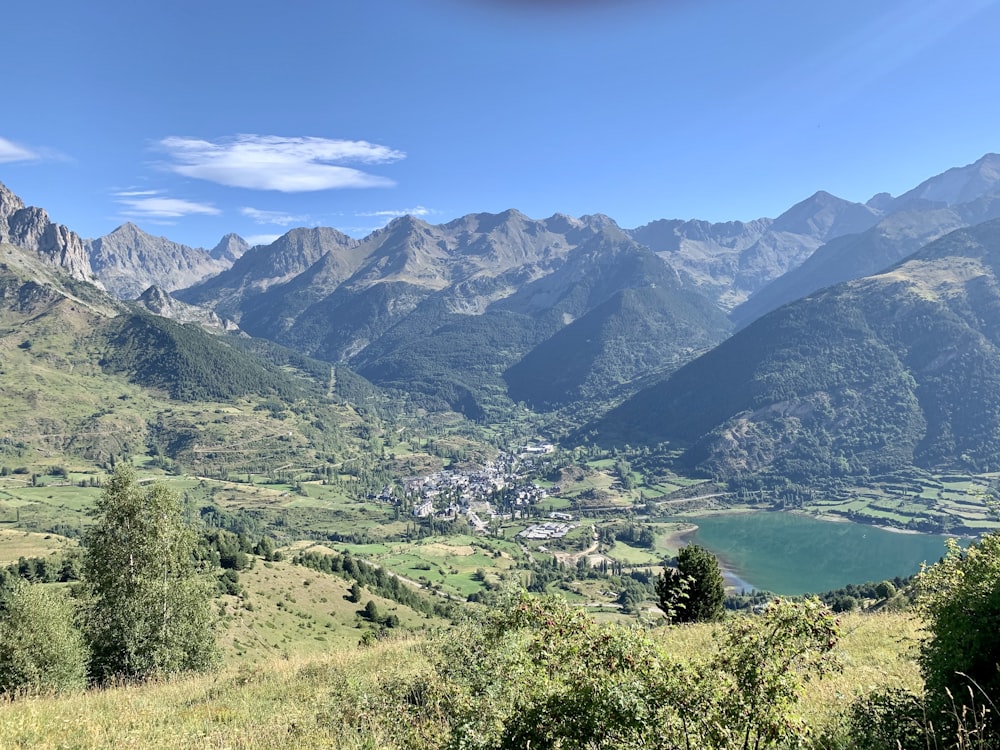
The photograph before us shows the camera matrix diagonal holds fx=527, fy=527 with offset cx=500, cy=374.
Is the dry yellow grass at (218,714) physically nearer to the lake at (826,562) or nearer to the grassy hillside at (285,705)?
the grassy hillside at (285,705)

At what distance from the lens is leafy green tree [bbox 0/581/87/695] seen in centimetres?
2324

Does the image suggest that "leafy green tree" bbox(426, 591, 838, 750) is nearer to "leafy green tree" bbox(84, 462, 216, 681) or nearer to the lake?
"leafy green tree" bbox(84, 462, 216, 681)

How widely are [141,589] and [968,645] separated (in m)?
35.2

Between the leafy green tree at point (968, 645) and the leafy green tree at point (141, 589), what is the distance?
32859mm

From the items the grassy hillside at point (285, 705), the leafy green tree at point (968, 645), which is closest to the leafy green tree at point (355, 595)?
the grassy hillside at point (285, 705)

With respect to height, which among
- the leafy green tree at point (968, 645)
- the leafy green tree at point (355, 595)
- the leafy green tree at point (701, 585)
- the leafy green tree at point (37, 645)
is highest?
the leafy green tree at point (968, 645)

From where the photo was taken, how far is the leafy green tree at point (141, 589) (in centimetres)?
2869

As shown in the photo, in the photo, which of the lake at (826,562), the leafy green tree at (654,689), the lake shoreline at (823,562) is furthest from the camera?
the lake at (826,562)

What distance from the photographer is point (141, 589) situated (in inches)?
1148

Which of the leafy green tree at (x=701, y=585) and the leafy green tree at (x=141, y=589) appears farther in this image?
the leafy green tree at (x=701, y=585)

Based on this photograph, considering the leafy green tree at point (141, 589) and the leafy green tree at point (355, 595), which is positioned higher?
the leafy green tree at point (141, 589)

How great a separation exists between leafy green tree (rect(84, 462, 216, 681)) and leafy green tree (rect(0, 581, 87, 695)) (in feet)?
6.76

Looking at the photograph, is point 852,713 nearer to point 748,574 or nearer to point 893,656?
point 893,656

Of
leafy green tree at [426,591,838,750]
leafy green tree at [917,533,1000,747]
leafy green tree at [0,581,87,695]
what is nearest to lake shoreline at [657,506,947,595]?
leafy green tree at [0,581,87,695]
